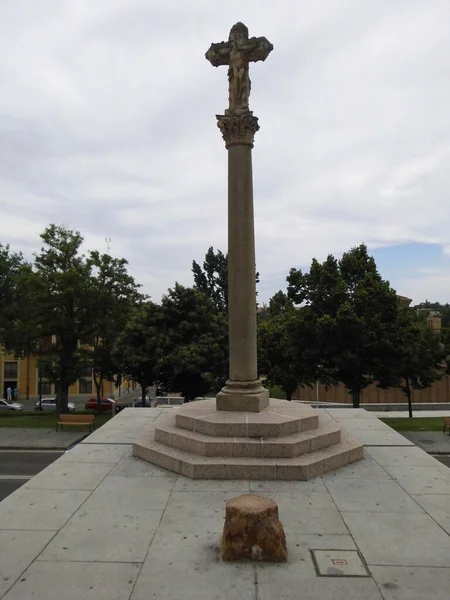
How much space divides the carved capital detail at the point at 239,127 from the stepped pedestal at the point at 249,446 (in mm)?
5456

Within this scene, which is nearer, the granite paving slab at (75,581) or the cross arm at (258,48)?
the granite paving slab at (75,581)

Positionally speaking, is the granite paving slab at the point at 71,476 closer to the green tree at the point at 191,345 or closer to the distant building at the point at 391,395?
the green tree at the point at 191,345

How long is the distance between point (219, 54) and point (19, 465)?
14.4m

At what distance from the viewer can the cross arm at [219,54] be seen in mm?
9844

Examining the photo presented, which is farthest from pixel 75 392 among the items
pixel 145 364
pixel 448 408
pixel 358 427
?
pixel 358 427

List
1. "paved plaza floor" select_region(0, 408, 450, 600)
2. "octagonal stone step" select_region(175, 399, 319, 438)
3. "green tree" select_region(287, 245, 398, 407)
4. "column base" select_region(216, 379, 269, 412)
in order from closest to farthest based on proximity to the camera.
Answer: "paved plaza floor" select_region(0, 408, 450, 600) → "octagonal stone step" select_region(175, 399, 319, 438) → "column base" select_region(216, 379, 269, 412) → "green tree" select_region(287, 245, 398, 407)

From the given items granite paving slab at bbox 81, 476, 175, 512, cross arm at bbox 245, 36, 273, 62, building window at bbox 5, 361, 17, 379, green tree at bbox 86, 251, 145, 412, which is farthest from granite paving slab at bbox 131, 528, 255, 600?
building window at bbox 5, 361, 17, 379

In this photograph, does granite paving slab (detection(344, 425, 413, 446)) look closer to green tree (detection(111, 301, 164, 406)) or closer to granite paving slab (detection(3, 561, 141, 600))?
granite paving slab (detection(3, 561, 141, 600))

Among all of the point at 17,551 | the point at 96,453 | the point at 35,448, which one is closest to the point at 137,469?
the point at 96,453

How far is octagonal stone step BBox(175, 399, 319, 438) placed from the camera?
7801mm

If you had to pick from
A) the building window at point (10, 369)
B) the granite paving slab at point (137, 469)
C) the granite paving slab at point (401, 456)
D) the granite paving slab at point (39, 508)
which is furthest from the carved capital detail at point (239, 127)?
the building window at point (10, 369)

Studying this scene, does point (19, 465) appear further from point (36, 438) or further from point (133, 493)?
point (133, 493)

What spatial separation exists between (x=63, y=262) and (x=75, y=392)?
33293 millimetres

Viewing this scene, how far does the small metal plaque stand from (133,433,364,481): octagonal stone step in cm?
220
